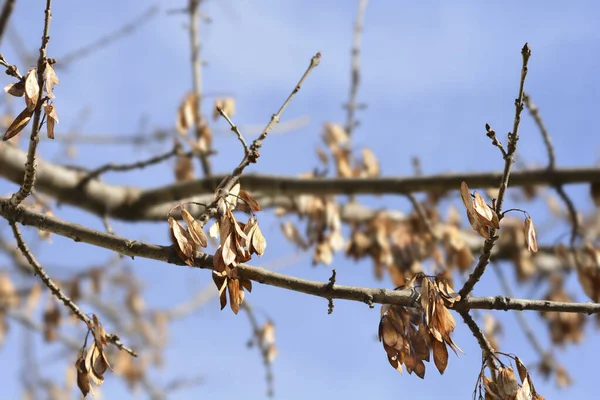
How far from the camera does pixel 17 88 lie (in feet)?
3.90

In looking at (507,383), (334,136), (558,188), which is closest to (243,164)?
(507,383)

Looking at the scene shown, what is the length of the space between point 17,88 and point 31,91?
4cm

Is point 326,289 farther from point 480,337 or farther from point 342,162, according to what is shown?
point 342,162

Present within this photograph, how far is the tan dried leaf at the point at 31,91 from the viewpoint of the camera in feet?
3.81

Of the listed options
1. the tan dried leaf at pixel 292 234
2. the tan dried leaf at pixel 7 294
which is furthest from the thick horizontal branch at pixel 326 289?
the tan dried leaf at pixel 7 294

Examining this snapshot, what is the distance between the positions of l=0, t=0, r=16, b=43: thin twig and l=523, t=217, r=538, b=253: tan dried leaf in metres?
1.28

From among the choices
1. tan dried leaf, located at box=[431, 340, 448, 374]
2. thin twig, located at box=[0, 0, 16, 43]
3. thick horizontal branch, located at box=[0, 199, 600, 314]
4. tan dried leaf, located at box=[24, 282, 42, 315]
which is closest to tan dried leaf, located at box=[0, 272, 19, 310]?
tan dried leaf, located at box=[24, 282, 42, 315]

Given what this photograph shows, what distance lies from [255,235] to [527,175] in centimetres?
152

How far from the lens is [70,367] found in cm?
492

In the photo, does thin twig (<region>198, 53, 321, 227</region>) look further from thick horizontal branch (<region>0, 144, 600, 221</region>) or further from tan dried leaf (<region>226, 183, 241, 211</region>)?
thick horizontal branch (<region>0, 144, 600, 221</region>)

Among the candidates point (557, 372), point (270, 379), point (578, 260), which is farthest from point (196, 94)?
point (557, 372)

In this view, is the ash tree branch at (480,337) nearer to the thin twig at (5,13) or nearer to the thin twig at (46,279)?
the thin twig at (46,279)

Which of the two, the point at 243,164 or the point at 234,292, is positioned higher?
the point at 243,164

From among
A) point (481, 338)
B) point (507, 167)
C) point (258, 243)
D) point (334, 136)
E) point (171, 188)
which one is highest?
point (334, 136)
